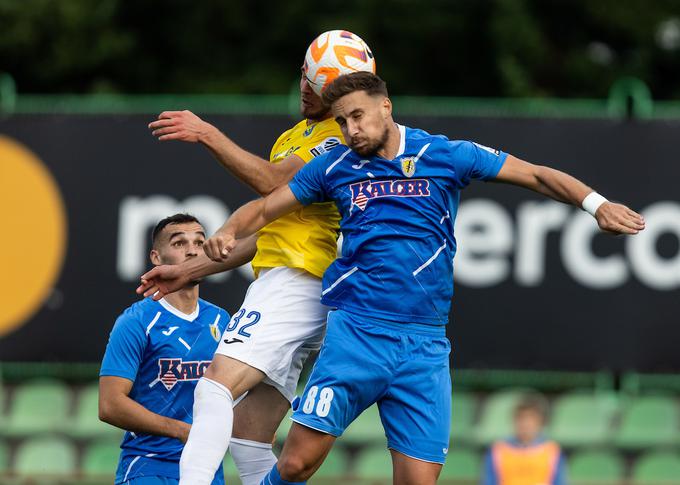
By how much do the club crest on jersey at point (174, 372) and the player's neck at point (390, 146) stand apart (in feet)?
4.91

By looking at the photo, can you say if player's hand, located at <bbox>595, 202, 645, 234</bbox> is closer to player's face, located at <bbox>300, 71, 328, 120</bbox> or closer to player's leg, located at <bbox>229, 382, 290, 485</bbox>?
player's face, located at <bbox>300, 71, 328, 120</bbox>

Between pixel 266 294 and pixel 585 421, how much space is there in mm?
6580

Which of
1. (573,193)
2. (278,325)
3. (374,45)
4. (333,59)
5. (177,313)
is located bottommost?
(278,325)

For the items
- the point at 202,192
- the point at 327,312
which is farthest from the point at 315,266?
the point at 202,192

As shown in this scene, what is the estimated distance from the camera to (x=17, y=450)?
12.0m

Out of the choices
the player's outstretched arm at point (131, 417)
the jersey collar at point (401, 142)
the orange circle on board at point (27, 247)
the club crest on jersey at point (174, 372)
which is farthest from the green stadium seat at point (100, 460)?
the jersey collar at point (401, 142)

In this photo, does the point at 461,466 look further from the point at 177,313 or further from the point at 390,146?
the point at 390,146

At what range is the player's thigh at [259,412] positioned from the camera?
637 centimetres

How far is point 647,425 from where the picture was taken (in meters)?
12.1

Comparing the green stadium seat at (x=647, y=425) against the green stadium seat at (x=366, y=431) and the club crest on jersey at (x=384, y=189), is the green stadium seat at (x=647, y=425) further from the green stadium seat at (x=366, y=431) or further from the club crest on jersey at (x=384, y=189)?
the club crest on jersey at (x=384, y=189)

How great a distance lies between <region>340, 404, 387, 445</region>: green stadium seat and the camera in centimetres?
1210

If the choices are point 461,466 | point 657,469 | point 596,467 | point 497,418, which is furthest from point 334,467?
point 657,469

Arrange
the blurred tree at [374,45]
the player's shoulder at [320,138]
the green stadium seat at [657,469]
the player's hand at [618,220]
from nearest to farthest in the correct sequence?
1. the player's hand at [618,220]
2. the player's shoulder at [320,138]
3. the green stadium seat at [657,469]
4. the blurred tree at [374,45]

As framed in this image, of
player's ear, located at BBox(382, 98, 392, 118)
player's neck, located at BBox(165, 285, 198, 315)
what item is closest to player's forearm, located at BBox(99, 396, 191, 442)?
player's neck, located at BBox(165, 285, 198, 315)
